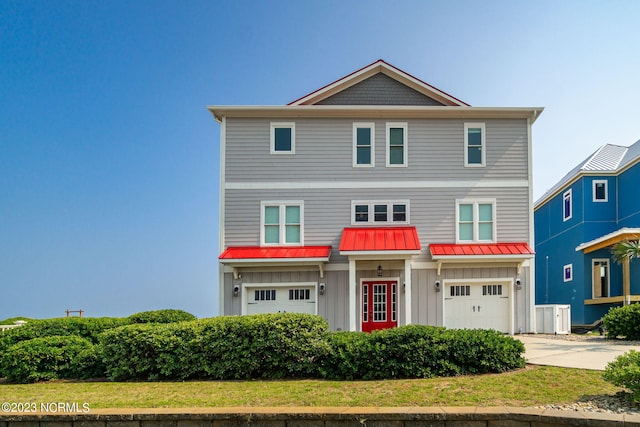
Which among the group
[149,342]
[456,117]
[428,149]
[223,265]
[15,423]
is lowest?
[15,423]

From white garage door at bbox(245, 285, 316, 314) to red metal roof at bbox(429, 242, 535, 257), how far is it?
4478 millimetres

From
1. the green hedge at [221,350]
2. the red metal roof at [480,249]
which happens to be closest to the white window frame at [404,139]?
the red metal roof at [480,249]

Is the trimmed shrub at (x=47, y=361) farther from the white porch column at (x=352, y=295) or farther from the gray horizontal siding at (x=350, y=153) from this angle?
the gray horizontal siding at (x=350, y=153)

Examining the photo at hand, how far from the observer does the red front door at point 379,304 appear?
17922mm

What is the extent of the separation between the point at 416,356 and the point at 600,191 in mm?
20280

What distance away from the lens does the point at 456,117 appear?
18812 millimetres

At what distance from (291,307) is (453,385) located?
10352 millimetres

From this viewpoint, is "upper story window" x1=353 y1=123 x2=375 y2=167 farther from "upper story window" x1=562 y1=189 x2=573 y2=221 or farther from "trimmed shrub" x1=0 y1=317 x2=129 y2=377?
"upper story window" x1=562 y1=189 x2=573 y2=221

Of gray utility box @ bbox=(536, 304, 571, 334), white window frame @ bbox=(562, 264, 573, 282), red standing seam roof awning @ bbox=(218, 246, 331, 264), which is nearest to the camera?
red standing seam roof awning @ bbox=(218, 246, 331, 264)

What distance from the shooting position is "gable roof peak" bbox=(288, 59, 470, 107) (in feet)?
62.1

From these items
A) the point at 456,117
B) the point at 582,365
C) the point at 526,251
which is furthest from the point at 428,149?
the point at 582,365

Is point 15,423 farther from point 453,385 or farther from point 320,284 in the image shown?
point 320,284

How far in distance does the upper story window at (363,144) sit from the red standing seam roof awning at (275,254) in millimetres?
3339

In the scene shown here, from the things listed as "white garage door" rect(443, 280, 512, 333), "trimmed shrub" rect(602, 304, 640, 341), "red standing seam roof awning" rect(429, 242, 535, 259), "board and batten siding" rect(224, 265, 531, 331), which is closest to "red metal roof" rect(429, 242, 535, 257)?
"red standing seam roof awning" rect(429, 242, 535, 259)
